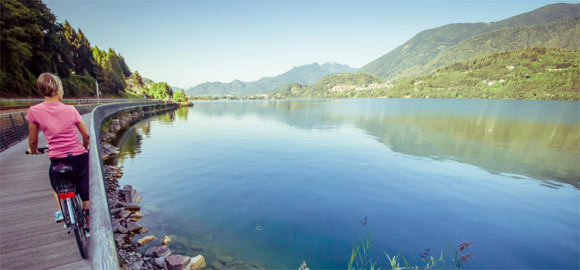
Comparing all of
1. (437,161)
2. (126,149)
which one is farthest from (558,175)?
(126,149)

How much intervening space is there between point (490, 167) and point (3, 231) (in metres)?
26.5

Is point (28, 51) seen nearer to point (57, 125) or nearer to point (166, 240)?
point (166, 240)

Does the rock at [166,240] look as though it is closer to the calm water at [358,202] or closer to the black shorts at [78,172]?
the calm water at [358,202]

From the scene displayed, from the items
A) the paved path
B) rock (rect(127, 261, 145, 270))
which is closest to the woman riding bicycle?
the paved path

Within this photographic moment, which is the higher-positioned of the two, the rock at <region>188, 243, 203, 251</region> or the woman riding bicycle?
the woman riding bicycle

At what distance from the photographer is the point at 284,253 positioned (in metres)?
8.19

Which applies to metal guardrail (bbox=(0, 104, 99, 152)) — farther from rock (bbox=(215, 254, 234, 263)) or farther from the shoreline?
rock (bbox=(215, 254, 234, 263))

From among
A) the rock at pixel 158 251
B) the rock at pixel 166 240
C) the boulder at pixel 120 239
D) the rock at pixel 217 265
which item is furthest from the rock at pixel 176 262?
the boulder at pixel 120 239

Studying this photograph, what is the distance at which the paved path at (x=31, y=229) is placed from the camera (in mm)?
3996

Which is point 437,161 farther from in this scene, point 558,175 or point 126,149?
point 126,149

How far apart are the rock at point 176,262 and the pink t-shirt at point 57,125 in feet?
14.6

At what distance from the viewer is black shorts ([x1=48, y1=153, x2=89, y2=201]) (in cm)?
385

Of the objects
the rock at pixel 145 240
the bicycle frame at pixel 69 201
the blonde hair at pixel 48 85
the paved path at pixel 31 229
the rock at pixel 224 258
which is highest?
the blonde hair at pixel 48 85

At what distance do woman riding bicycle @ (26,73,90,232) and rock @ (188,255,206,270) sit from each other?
4.11 meters
